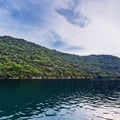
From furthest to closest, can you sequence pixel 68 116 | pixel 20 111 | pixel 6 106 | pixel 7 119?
pixel 6 106
pixel 20 111
pixel 68 116
pixel 7 119

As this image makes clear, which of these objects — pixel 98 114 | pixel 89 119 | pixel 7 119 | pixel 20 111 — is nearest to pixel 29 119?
pixel 7 119

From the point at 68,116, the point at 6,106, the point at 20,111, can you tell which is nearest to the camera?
the point at 68,116

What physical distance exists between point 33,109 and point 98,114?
2198 cm

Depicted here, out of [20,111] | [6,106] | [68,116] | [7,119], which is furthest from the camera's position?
[6,106]

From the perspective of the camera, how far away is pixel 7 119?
195 ft

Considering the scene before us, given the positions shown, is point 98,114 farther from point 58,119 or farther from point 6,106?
point 6,106

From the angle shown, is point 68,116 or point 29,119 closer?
point 29,119

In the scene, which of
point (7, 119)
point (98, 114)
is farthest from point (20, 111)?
point (98, 114)

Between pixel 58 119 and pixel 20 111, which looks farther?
pixel 20 111

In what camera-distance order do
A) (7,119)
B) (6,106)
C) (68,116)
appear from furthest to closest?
(6,106) < (68,116) < (7,119)

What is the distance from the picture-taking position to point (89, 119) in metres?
63.1

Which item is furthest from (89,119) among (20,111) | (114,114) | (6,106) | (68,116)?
(6,106)

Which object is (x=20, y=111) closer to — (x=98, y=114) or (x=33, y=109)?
(x=33, y=109)

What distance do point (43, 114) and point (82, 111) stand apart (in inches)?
585
